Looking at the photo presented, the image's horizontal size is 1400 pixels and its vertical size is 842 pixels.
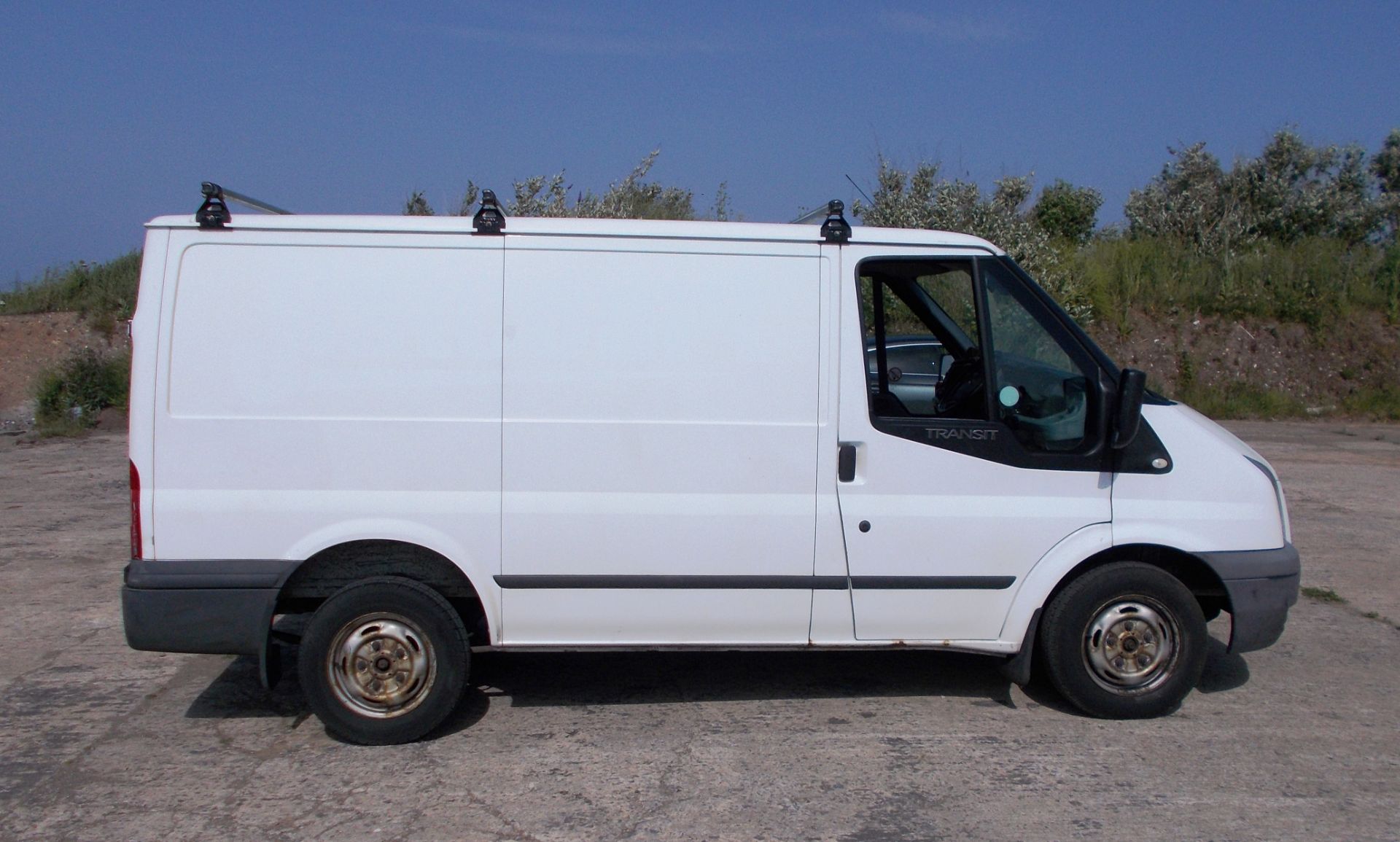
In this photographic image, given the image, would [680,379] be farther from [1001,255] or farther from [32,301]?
[32,301]

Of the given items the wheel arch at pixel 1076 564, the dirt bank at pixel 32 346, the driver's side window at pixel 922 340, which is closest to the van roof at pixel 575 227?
the driver's side window at pixel 922 340

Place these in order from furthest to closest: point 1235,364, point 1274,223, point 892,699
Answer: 1. point 1274,223
2. point 1235,364
3. point 892,699

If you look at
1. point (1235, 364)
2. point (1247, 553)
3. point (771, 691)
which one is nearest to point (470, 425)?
point (771, 691)

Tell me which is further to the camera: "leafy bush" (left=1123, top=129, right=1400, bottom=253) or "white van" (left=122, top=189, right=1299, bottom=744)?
"leafy bush" (left=1123, top=129, right=1400, bottom=253)

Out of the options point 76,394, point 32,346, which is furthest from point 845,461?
point 32,346

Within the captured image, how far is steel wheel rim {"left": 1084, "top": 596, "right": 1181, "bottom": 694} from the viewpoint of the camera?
16.1ft

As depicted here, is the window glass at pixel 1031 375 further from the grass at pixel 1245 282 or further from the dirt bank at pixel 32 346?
the dirt bank at pixel 32 346

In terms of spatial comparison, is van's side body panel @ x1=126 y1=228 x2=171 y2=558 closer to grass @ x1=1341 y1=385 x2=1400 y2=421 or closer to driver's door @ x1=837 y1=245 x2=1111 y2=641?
driver's door @ x1=837 y1=245 x2=1111 y2=641

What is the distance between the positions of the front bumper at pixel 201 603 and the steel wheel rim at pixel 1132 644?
349 cm

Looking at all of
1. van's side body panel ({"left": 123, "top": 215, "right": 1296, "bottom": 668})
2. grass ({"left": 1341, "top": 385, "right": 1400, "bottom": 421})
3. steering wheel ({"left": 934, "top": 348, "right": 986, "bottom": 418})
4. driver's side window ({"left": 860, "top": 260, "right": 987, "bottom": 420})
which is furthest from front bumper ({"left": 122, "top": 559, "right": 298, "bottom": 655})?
grass ({"left": 1341, "top": 385, "right": 1400, "bottom": 421})

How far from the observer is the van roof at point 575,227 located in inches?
181

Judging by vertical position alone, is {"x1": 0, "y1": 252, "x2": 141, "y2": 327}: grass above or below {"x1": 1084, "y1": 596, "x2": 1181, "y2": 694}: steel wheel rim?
above

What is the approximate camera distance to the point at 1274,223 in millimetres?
21438

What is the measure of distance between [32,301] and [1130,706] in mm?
19170
